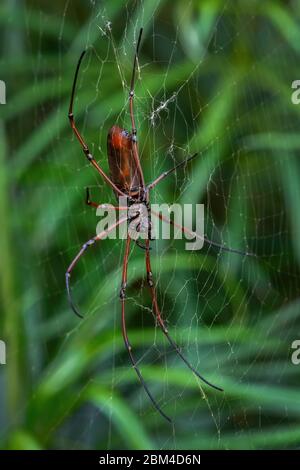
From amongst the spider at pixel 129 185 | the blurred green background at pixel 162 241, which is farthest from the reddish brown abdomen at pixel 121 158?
the blurred green background at pixel 162 241

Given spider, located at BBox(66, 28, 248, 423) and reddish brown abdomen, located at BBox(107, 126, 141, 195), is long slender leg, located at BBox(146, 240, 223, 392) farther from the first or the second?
reddish brown abdomen, located at BBox(107, 126, 141, 195)

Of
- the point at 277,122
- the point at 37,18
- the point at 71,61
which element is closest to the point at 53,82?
the point at 71,61

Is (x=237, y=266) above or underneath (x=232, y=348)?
above

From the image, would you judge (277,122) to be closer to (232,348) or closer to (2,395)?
(232,348)

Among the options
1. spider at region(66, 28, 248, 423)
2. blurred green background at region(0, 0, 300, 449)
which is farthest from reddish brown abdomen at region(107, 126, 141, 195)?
blurred green background at region(0, 0, 300, 449)

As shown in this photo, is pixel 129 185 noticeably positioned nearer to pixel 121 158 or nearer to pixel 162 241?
pixel 121 158

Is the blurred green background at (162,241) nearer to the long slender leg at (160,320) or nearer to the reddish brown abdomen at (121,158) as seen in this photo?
the long slender leg at (160,320)

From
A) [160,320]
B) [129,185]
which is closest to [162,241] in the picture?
[160,320]
